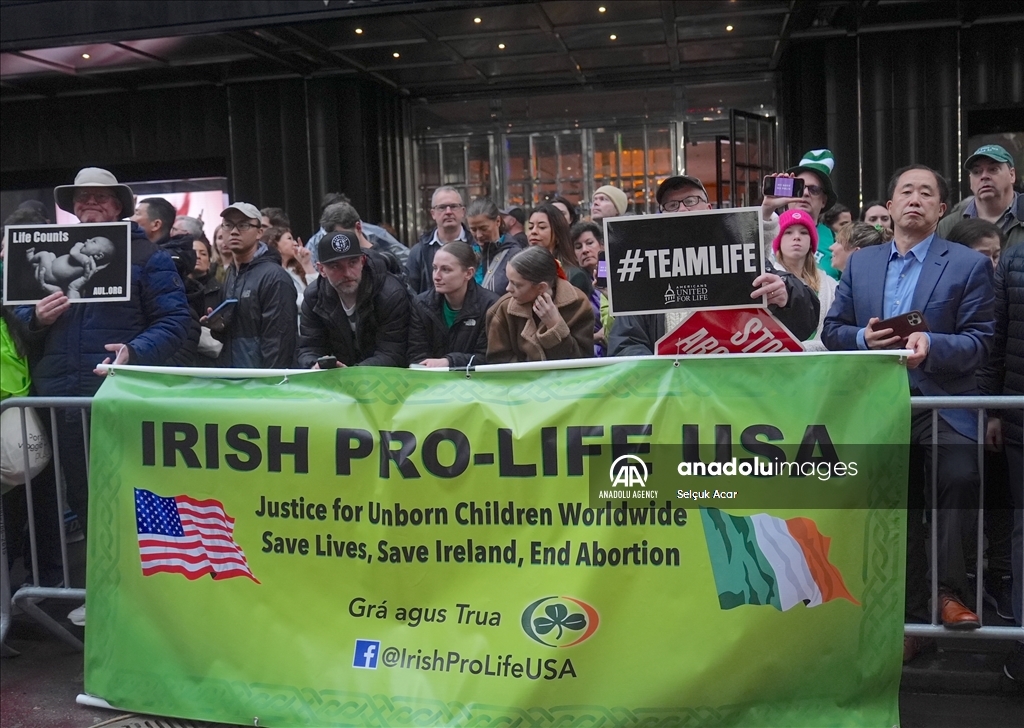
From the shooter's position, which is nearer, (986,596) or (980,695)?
(980,695)

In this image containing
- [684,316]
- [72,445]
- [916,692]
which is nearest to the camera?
[916,692]

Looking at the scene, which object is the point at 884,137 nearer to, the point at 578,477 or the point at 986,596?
the point at 986,596

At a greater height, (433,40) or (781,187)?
(433,40)

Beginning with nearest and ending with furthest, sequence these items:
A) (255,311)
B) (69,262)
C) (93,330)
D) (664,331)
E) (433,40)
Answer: (664,331) < (69,262) < (93,330) < (255,311) < (433,40)

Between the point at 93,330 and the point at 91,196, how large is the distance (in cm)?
82

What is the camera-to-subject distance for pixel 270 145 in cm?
1580

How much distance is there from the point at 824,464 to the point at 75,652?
400cm

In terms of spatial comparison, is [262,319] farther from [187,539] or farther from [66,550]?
[187,539]

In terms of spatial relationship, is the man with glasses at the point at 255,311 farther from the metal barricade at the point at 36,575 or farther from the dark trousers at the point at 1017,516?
the dark trousers at the point at 1017,516

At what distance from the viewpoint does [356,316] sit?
19.3 feet

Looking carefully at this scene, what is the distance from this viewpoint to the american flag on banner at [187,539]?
4398 mm

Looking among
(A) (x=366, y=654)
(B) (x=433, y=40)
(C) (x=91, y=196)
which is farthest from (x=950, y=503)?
(B) (x=433, y=40)

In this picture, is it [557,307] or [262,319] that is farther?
[262,319]

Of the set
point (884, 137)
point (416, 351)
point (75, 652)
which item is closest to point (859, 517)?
point (416, 351)
